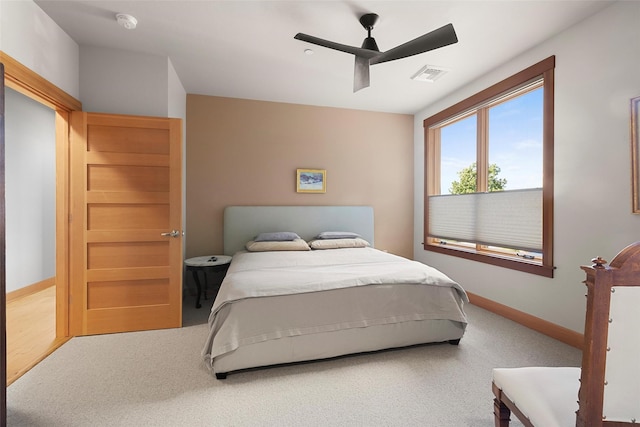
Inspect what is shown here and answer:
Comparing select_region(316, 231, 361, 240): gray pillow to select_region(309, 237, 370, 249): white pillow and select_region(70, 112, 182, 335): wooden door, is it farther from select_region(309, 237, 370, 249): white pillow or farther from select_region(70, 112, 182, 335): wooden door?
select_region(70, 112, 182, 335): wooden door

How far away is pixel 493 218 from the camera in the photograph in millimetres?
3293

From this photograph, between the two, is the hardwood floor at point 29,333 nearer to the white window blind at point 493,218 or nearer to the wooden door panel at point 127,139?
the wooden door panel at point 127,139

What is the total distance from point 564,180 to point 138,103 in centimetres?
422

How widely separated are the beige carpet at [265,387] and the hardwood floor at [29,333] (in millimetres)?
115

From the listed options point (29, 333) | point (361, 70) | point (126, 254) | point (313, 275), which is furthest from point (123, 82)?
point (313, 275)

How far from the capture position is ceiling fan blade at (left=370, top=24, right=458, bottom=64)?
6.52 feet

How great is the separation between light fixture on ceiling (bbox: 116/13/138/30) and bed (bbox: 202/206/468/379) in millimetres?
2318

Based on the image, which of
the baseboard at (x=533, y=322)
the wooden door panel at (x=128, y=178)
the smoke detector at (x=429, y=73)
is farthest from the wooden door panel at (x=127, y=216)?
the baseboard at (x=533, y=322)

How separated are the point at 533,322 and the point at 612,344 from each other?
242cm

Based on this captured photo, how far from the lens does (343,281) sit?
2.26 meters

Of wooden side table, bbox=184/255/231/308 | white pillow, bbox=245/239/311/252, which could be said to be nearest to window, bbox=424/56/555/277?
white pillow, bbox=245/239/311/252

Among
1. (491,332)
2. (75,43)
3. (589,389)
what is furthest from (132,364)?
(491,332)

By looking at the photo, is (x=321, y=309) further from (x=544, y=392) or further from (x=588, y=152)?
(x=588, y=152)

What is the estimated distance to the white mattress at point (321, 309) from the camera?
2006 millimetres
